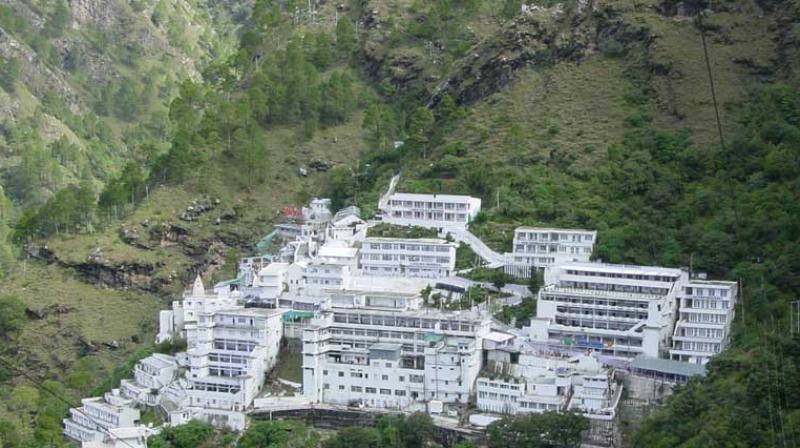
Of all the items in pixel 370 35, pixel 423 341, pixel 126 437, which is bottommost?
pixel 126 437

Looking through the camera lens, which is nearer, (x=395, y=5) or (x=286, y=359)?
(x=286, y=359)

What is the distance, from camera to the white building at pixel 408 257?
148 ft

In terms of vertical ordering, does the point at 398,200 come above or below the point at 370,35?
below

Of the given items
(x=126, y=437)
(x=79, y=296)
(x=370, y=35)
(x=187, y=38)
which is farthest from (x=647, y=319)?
(x=187, y=38)

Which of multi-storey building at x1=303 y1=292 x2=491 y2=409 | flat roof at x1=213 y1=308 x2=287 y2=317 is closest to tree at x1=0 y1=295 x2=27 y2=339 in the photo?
flat roof at x1=213 y1=308 x2=287 y2=317

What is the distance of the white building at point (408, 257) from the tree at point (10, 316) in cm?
1245

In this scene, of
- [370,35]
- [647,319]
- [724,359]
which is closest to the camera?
[724,359]

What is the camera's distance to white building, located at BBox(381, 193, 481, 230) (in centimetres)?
4769

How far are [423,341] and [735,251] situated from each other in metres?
9.43

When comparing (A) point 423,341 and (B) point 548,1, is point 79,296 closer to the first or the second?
(A) point 423,341

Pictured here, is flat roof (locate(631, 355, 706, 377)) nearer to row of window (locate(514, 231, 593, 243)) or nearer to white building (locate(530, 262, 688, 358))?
white building (locate(530, 262, 688, 358))

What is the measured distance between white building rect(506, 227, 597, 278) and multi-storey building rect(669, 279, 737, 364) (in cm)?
444

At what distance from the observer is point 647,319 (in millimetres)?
40000

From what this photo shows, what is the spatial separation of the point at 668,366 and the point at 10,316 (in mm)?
22925
